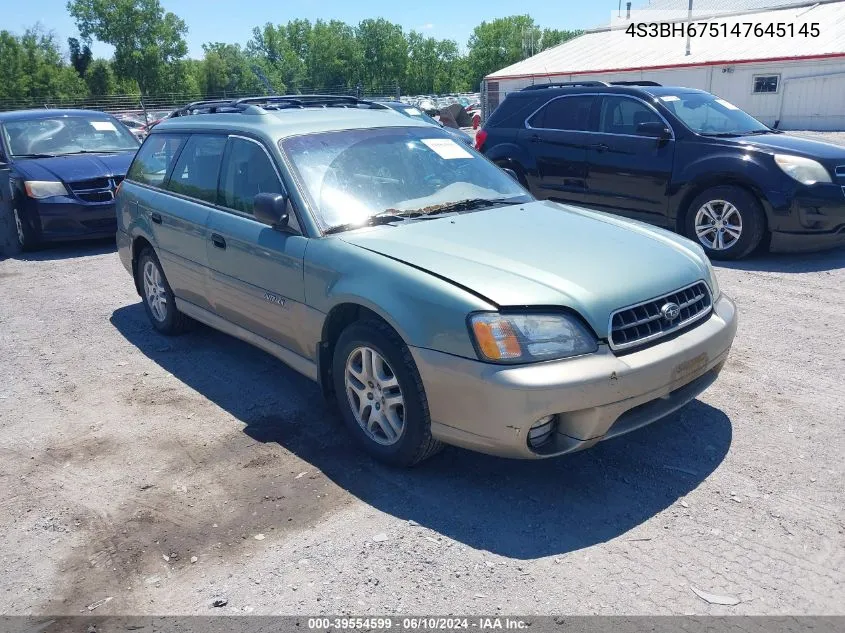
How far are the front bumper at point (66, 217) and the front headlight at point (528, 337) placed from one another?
7.60m

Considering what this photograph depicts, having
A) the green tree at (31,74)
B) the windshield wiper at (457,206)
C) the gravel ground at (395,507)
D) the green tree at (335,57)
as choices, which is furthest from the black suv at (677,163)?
the green tree at (335,57)

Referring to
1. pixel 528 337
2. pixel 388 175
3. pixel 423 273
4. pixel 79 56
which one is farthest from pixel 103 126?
pixel 79 56

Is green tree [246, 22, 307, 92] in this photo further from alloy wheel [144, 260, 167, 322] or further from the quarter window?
alloy wheel [144, 260, 167, 322]

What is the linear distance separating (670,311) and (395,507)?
1.59 meters

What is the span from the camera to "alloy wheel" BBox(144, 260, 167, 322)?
19.1 ft

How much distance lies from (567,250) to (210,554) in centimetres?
220

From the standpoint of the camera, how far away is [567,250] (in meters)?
3.66

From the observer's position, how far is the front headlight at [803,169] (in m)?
7.04

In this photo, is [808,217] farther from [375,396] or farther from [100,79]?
[100,79]

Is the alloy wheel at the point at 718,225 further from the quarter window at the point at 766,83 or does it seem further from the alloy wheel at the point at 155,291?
the quarter window at the point at 766,83

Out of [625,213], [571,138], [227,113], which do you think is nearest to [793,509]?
[227,113]

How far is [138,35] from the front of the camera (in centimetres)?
8662

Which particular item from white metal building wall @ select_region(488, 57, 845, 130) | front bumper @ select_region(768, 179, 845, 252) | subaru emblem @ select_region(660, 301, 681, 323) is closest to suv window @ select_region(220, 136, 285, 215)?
subaru emblem @ select_region(660, 301, 681, 323)

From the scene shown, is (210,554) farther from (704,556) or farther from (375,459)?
(704,556)
